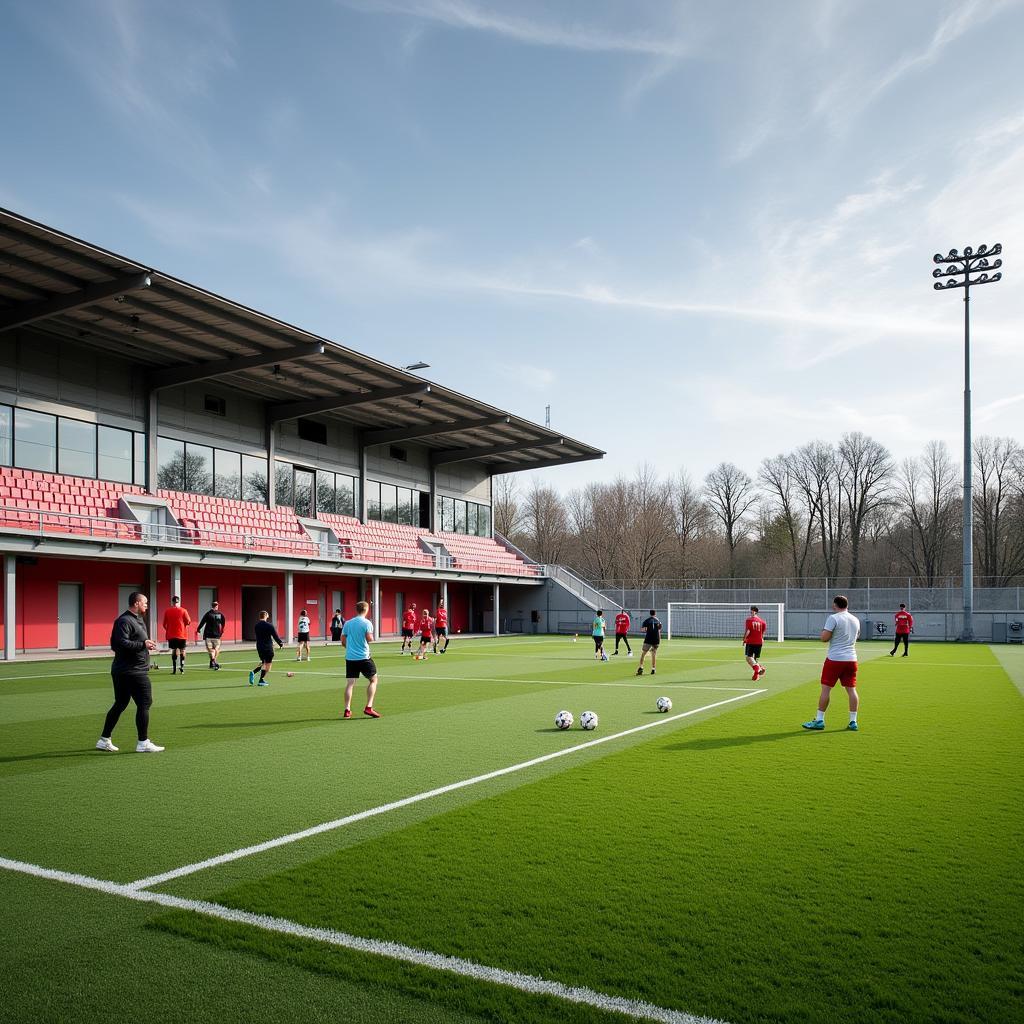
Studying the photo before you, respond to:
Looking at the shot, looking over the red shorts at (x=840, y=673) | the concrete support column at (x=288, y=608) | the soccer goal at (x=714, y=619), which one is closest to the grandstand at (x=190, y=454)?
the concrete support column at (x=288, y=608)

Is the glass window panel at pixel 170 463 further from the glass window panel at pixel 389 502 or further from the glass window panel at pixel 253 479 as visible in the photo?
the glass window panel at pixel 389 502

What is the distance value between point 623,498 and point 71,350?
173 ft

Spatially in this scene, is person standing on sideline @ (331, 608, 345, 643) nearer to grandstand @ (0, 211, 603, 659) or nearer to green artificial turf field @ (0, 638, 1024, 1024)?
grandstand @ (0, 211, 603, 659)

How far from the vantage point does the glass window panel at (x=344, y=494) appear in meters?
47.5

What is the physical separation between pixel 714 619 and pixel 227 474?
27.8 m

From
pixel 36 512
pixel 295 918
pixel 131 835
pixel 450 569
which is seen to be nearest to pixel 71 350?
pixel 36 512

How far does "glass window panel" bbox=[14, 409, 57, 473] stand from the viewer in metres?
31.4

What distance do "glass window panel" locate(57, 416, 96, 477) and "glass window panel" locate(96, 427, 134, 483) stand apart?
0.28 meters

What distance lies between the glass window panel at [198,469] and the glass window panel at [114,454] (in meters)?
3.04

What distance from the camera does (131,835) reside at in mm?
7121

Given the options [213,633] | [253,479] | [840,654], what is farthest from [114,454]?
[840,654]

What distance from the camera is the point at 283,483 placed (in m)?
43.9

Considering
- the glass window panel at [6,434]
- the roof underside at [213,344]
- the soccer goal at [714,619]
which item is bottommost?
the soccer goal at [714,619]

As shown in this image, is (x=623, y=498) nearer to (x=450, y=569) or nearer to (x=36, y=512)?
(x=450, y=569)
